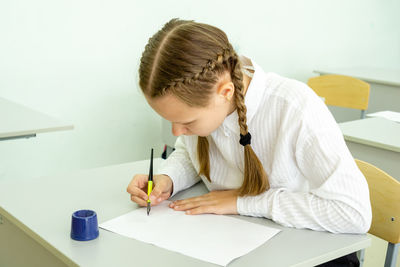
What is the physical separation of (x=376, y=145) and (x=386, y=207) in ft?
2.36

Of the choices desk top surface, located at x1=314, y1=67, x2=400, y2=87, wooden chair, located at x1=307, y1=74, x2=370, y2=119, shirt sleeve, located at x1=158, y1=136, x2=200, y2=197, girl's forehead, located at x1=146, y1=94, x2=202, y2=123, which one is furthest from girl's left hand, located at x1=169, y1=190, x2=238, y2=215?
desk top surface, located at x1=314, y1=67, x2=400, y2=87

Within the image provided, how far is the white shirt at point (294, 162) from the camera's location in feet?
3.59

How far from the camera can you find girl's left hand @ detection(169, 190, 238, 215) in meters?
1.19

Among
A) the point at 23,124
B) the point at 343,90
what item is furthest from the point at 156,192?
the point at 343,90

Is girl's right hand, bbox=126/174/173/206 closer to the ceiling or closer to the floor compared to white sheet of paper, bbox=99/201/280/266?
closer to the ceiling

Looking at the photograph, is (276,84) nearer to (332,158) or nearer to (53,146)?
(332,158)

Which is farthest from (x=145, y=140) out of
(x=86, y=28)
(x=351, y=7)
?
(x=351, y=7)

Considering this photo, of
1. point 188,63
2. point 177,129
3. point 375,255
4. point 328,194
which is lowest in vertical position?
point 375,255

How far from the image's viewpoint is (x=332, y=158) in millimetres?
1090

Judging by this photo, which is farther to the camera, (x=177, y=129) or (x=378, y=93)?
(x=378, y=93)

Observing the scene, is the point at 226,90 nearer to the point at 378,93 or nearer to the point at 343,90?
the point at 343,90

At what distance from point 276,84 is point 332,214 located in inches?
13.7

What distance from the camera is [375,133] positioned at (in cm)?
215

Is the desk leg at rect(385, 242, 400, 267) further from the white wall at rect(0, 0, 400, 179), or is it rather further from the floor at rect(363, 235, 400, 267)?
the white wall at rect(0, 0, 400, 179)
